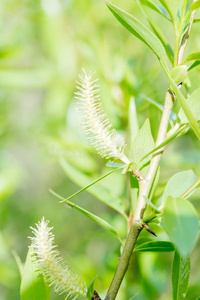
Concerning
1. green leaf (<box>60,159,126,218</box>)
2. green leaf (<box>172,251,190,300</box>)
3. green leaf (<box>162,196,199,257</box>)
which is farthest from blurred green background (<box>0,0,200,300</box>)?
green leaf (<box>162,196,199,257</box>)

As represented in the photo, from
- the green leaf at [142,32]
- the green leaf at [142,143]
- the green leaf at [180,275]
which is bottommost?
the green leaf at [180,275]

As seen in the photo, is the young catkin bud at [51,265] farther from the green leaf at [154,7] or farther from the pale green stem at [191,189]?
the green leaf at [154,7]

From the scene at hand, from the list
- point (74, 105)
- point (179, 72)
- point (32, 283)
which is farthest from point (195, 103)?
point (74, 105)

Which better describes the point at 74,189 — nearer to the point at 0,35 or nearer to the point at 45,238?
the point at 0,35

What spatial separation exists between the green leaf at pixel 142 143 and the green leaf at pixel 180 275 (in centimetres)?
11

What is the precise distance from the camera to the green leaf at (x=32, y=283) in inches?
19.5

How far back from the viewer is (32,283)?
498mm

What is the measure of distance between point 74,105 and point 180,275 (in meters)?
0.71

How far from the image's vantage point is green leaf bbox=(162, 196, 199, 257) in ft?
1.07

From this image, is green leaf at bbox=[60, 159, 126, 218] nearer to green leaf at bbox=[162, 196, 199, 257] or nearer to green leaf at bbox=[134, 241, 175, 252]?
green leaf at bbox=[134, 241, 175, 252]

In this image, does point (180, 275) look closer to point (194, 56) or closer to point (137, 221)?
point (137, 221)

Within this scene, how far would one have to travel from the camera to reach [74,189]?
5.90 feet

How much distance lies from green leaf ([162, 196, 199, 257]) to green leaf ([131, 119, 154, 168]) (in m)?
0.10

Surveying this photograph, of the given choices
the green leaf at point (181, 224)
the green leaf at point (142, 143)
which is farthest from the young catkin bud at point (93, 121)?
the green leaf at point (181, 224)
